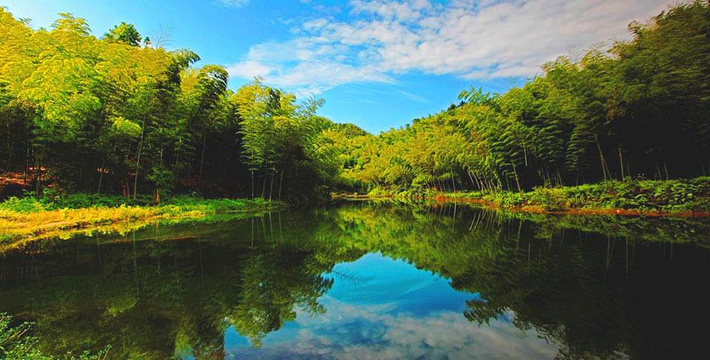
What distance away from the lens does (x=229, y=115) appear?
17984 mm

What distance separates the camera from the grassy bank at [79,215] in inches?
307

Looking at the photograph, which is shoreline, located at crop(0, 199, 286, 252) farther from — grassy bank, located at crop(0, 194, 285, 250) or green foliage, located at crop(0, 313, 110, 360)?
green foliage, located at crop(0, 313, 110, 360)

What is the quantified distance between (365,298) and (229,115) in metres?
16.4

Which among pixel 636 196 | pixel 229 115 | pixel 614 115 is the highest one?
pixel 229 115

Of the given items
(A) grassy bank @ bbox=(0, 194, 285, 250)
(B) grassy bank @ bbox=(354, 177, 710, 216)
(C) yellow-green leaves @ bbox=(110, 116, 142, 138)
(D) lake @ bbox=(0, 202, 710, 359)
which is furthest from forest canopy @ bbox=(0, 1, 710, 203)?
(D) lake @ bbox=(0, 202, 710, 359)

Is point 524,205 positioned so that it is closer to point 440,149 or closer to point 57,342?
point 440,149

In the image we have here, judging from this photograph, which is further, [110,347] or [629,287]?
[629,287]

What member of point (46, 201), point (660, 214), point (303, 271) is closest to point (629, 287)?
point (303, 271)

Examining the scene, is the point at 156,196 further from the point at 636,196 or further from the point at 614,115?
the point at 636,196

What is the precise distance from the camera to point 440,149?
95.6 feet

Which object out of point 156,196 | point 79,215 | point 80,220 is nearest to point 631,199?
point 80,220

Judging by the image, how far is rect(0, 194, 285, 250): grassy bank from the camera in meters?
7.79

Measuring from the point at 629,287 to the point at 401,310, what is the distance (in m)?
3.08

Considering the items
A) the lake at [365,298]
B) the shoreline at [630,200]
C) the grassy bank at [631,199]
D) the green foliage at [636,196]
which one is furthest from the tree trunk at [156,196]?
the green foliage at [636,196]
